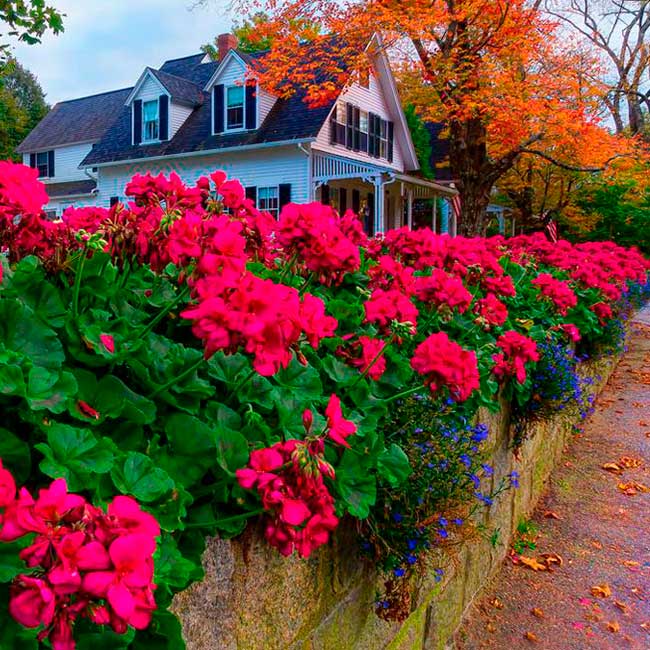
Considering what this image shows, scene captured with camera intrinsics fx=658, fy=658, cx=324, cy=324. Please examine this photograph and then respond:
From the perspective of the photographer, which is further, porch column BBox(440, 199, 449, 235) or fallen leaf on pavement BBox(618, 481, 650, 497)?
porch column BBox(440, 199, 449, 235)

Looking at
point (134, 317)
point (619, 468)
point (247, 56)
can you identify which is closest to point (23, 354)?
point (134, 317)

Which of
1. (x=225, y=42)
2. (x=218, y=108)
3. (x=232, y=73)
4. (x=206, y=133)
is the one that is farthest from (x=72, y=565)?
(x=225, y=42)

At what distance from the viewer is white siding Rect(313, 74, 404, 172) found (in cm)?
1986

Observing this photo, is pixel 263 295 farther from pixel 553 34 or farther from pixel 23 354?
pixel 553 34

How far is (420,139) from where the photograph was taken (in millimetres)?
26000

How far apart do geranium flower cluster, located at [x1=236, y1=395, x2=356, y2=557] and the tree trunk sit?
47.4ft

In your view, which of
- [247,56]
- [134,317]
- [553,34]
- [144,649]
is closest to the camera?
[144,649]

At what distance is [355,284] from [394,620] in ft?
4.64

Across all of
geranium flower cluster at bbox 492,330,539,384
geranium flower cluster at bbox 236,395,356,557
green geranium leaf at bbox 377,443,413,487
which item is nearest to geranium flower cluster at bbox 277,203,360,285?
green geranium leaf at bbox 377,443,413,487

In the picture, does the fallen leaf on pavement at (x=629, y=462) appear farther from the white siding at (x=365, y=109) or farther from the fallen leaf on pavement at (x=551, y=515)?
the white siding at (x=365, y=109)

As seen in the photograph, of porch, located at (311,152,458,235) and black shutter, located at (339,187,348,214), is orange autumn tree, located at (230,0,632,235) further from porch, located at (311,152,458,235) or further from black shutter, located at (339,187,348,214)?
black shutter, located at (339,187,348,214)

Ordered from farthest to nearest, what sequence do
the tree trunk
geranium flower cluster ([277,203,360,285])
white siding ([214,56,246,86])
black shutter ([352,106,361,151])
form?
black shutter ([352,106,361,151]) → white siding ([214,56,246,86]) → the tree trunk → geranium flower cluster ([277,203,360,285])

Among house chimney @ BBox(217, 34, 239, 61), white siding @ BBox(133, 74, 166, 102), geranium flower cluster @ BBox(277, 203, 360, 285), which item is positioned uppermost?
house chimney @ BBox(217, 34, 239, 61)

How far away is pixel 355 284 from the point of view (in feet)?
9.57
